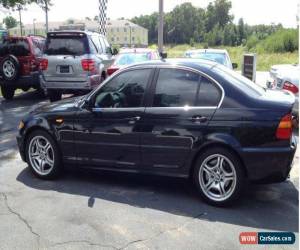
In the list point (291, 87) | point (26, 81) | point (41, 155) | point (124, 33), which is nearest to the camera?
point (41, 155)

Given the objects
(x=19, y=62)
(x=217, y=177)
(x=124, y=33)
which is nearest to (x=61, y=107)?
(x=217, y=177)

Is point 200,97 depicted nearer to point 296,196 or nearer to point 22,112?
point 296,196

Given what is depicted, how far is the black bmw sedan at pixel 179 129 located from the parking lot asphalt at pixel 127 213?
0.29m

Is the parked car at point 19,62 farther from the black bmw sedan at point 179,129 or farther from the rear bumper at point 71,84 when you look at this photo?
the black bmw sedan at point 179,129

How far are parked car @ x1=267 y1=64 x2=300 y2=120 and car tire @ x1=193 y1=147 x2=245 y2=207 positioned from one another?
340 centimetres

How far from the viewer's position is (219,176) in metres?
4.70

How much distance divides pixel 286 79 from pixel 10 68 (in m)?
8.24

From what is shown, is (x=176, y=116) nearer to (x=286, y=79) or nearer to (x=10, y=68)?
(x=286, y=79)

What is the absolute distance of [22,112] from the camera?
11.0 meters

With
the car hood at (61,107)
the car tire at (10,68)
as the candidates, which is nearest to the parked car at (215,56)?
the car tire at (10,68)

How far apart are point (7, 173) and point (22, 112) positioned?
5.27m

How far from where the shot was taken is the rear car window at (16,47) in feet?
42.0

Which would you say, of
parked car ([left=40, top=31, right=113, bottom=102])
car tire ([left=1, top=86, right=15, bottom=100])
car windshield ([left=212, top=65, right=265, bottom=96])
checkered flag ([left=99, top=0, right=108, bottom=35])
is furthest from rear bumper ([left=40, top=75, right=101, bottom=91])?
checkered flag ([left=99, top=0, right=108, bottom=35])

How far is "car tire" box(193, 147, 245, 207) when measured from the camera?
460 cm
